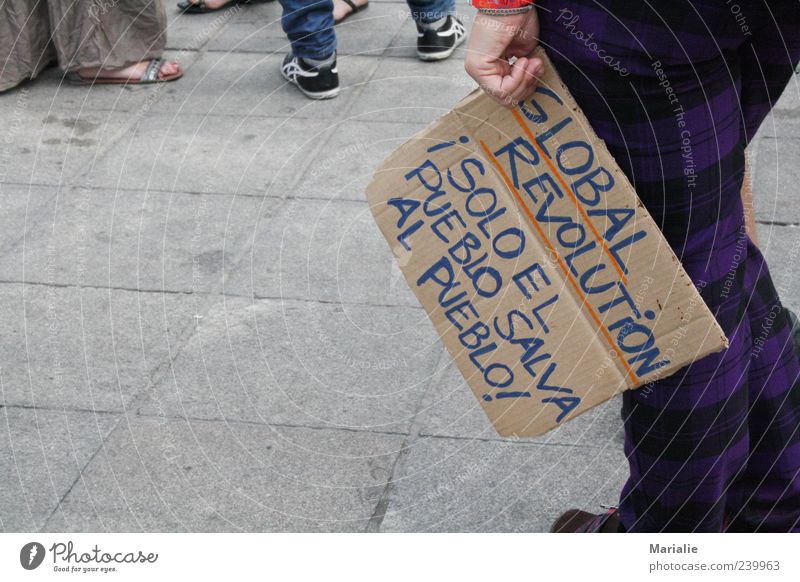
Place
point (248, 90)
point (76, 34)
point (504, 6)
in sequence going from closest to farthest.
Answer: point (504, 6) < point (248, 90) < point (76, 34)

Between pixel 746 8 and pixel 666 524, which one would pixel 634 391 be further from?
pixel 746 8

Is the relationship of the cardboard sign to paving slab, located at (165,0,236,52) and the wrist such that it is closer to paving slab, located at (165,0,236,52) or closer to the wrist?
the wrist

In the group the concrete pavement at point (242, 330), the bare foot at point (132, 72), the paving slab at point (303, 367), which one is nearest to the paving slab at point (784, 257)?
the concrete pavement at point (242, 330)

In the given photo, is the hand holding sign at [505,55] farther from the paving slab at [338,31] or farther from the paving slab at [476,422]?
the paving slab at [338,31]

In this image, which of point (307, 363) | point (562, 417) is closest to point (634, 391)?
point (562, 417)

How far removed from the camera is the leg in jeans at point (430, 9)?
5.12 metres

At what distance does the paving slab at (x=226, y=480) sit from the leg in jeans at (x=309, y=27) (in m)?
2.30

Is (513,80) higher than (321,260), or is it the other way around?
(513,80)

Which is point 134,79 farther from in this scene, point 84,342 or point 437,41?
point 84,342

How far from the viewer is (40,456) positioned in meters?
2.87

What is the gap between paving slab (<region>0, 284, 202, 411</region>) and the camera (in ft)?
10.3

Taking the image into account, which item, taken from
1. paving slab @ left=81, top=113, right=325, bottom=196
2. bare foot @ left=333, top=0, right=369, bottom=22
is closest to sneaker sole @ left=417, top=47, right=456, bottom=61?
bare foot @ left=333, top=0, right=369, bottom=22
